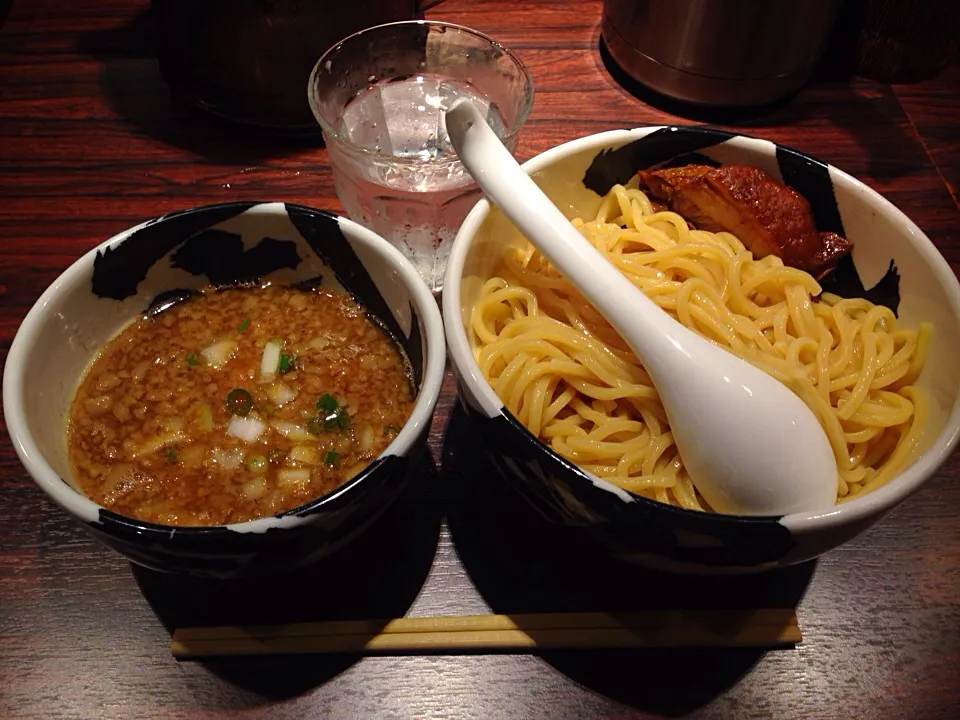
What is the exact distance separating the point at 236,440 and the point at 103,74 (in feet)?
4.69

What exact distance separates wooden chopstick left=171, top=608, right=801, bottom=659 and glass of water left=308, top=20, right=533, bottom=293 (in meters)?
0.72

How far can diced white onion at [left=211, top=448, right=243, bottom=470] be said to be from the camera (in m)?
1.05

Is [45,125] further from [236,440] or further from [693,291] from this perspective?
[693,291]

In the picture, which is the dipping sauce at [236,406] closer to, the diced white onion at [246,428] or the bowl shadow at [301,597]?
the diced white onion at [246,428]

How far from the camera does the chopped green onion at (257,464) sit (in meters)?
1.04

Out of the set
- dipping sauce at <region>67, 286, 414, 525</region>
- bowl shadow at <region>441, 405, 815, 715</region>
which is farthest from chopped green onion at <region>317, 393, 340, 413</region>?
bowl shadow at <region>441, 405, 815, 715</region>

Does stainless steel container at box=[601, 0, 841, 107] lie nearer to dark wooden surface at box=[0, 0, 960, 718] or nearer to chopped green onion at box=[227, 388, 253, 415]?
dark wooden surface at box=[0, 0, 960, 718]

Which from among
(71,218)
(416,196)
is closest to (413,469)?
(416,196)

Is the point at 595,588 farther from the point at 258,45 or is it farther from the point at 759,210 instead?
the point at 258,45

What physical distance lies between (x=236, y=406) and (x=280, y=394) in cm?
7

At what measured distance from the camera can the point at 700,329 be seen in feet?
3.83

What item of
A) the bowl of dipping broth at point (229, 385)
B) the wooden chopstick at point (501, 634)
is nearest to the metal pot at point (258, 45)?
the bowl of dipping broth at point (229, 385)

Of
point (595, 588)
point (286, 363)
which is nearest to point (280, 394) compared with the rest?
point (286, 363)

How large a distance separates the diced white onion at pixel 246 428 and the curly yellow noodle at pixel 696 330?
13.7 inches
